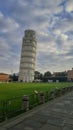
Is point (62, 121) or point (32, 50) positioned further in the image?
point (32, 50)

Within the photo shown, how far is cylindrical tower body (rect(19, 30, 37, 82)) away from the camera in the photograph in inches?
6353

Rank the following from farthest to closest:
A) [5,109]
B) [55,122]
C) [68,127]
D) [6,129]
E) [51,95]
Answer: [51,95]
[5,109]
[55,122]
[68,127]
[6,129]

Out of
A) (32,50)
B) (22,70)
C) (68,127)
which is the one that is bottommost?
(68,127)

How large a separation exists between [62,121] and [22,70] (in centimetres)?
15104

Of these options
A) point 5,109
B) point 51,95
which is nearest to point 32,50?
point 51,95

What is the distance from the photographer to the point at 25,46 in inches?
6560

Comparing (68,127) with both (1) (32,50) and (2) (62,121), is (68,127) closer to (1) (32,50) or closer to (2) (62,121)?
(2) (62,121)

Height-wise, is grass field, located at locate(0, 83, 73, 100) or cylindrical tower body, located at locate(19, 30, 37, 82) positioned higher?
cylindrical tower body, located at locate(19, 30, 37, 82)

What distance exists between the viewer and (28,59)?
16288cm

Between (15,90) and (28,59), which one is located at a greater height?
(28,59)

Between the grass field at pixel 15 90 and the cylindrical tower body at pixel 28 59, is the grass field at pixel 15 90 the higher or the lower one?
the lower one

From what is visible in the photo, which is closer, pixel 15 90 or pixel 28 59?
pixel 15 90

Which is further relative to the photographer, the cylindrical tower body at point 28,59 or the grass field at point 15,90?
the cylindrical tower body at point 28,59

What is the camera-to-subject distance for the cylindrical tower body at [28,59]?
161375 millimetres
